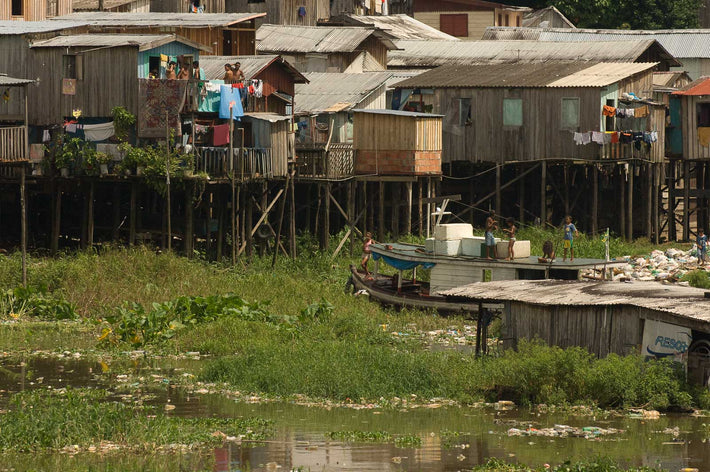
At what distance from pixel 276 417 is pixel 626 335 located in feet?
20.4

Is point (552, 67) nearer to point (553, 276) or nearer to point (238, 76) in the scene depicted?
point (238, 76)

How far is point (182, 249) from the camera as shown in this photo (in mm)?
38969

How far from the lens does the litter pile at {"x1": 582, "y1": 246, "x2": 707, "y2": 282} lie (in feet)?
124

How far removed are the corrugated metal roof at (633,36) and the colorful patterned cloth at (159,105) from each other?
2514 cm

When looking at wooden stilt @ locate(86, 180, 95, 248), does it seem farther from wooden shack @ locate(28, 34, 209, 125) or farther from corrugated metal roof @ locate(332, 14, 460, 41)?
corrugated metal roof @ locate(332, 14, 460, 41)

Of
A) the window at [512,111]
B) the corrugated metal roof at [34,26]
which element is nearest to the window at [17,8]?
the corrugated metal roof at [34,26]

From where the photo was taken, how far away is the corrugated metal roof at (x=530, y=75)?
4569 centimetres

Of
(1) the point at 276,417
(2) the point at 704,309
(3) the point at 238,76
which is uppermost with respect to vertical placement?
(3) the point at 238,76

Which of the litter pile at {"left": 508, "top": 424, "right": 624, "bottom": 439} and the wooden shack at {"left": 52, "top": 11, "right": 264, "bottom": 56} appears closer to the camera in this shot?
the litter pile at {"left": 508, "top": 424, "right": 624, "bottom": 439}

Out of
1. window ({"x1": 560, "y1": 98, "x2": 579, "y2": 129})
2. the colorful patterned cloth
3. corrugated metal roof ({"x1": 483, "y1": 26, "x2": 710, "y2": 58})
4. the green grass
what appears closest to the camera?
the green grass

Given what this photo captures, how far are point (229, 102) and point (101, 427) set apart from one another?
790 inches

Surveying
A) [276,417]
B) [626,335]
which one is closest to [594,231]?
[626,335]

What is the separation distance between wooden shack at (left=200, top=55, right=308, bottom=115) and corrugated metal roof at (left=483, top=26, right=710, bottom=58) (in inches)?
758

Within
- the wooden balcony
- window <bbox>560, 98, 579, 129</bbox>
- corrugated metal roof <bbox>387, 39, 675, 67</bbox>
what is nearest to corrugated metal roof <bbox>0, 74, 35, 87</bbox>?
the wooden balcony
